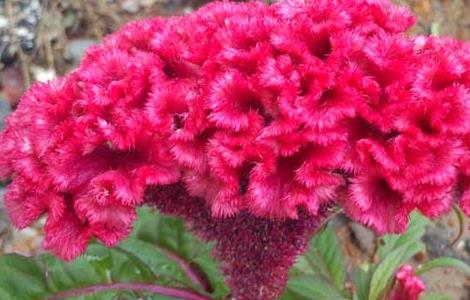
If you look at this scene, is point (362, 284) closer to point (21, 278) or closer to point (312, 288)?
point (312, 288)

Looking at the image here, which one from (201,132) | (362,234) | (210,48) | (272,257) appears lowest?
(362,234)

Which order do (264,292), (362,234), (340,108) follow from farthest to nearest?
(362,234), (264,292), (340,108)

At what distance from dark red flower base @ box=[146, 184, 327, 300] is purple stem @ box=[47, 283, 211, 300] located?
306mm

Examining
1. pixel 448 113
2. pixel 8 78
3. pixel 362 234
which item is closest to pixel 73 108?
pixel 448 113

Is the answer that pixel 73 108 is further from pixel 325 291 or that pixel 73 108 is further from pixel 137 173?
pixel 325 291

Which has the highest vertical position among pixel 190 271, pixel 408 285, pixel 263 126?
pixel 263 126

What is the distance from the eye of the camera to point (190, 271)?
2.21 metres

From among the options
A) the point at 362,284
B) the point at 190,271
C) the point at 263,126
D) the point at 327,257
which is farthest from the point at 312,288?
the point at 263,126

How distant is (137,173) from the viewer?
1.38 meters

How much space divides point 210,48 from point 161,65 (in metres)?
0.10

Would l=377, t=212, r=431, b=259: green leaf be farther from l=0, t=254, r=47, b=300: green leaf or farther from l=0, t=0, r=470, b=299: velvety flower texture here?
l=0, t=254, r=47, b=300: green leaf

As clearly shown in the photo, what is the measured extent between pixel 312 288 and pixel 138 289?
1.48 ft

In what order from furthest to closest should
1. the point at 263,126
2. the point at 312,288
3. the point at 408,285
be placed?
the point at 312,288 < the point at 408,285 < the point at 263,126

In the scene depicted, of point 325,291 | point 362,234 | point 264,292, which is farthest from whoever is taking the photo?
point 362,234
